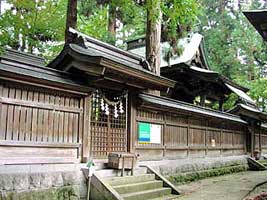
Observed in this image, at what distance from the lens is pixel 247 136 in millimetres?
21531

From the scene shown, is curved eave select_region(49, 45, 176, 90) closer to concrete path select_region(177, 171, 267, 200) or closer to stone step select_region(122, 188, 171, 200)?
stone step select_region(122, 188, 171, 200)

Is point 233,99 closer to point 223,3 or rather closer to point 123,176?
point 123,176

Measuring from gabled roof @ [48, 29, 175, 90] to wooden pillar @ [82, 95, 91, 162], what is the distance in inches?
35.6

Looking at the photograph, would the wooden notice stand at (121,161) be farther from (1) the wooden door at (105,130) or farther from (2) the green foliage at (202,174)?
(2) the green foliage at (202,174)

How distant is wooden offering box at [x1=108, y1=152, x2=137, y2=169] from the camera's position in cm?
940

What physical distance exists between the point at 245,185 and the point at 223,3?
1345 inches

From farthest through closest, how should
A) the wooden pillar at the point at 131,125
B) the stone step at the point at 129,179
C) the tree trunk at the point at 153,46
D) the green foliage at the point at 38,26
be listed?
1. the green foliage at the point at 38,26
2. the tree trunk at the point at 153,46
3. the wooden pillar at the point at 131,125
4. the stone step at the point at 129,179

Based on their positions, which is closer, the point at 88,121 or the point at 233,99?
the point at 88,121

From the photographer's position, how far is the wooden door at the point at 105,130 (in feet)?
32.5

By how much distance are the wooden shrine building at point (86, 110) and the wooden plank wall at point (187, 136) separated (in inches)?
1.5

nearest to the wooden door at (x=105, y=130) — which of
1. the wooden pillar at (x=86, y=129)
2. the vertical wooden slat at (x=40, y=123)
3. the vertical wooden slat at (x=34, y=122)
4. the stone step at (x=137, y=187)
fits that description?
the wooden pillar at (x=86, y=129)

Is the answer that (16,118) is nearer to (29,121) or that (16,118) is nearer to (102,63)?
(29,121)

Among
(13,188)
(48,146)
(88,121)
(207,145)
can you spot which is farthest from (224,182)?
(13,188)

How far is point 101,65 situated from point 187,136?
280 inches
